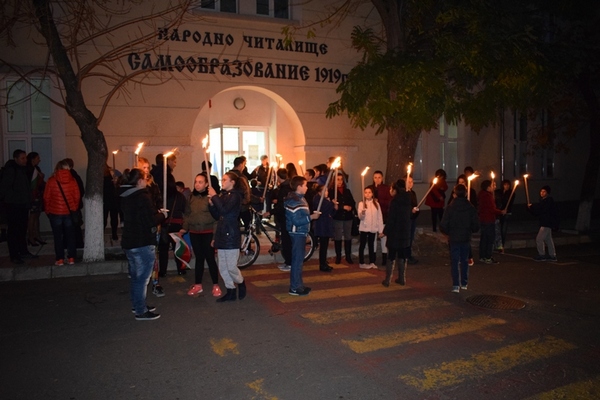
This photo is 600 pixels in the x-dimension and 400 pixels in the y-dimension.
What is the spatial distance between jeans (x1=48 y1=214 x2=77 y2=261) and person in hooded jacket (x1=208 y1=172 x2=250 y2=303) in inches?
147

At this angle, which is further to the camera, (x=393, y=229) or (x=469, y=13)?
(x=469, y=13)

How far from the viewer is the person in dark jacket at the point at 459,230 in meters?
8.34

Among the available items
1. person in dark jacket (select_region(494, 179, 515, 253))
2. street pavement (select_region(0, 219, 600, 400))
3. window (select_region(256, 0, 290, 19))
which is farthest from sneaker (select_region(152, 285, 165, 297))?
window (select_region(256, 0, 290, 19))

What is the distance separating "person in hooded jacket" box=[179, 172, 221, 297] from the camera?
769cm

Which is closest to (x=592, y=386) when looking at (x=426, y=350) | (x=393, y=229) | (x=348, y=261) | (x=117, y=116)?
(x=426, y=350)

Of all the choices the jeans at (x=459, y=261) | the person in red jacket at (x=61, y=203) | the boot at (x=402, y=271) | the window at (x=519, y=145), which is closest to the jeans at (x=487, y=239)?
the jeans at (x=459, y=261)

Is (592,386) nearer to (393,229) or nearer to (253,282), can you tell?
(393,229)

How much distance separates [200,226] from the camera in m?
7.72

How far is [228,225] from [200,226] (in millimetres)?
704

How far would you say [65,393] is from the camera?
457 centimetres

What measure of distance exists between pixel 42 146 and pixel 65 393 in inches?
412

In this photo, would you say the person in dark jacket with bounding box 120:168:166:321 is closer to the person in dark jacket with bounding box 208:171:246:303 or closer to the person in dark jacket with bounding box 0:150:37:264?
the person in dark jacket with bounding box 208:171:246:303

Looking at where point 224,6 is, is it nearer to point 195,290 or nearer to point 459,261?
point 195,290

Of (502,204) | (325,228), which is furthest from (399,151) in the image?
(325,228)
